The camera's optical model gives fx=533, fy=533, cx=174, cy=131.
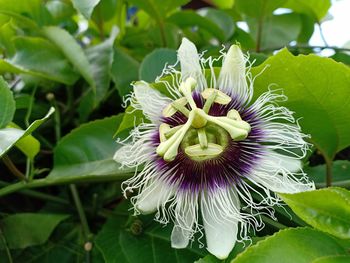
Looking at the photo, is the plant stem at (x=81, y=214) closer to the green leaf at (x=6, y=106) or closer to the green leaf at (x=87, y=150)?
the green leaf at (x=87, y=150)

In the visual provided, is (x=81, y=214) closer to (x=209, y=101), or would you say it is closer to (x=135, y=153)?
(x=135, y=153)

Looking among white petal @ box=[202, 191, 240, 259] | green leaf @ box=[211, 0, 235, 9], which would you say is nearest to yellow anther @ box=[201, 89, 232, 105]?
white petal @ box=[202, 191, 240, 259]

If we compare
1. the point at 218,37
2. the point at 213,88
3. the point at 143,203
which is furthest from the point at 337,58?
the point at 143,203

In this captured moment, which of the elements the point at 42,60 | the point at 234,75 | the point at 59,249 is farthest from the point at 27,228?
the point at 234,75

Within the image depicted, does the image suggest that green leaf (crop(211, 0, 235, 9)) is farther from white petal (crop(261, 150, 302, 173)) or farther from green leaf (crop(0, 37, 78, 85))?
white petal (crop(261, 150, 302, 173))

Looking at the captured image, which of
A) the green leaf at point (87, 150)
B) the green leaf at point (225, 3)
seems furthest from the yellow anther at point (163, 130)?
the green leaf at point (225, 3)
